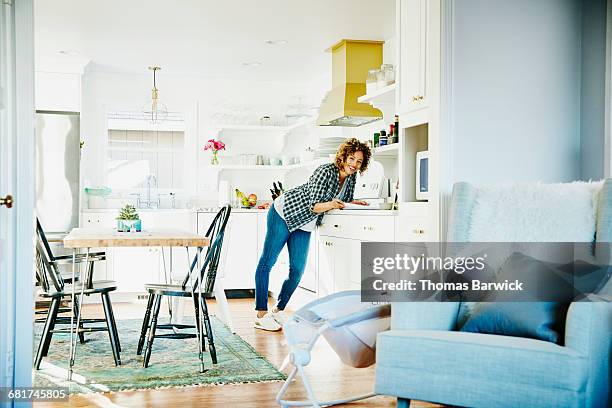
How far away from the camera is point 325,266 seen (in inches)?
233

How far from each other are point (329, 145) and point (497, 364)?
15.4 feet

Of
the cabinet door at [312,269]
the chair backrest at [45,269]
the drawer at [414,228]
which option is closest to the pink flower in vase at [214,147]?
the cabinet door at [312,269]

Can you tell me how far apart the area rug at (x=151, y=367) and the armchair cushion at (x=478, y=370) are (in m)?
1.37

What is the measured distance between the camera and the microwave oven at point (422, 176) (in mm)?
4125

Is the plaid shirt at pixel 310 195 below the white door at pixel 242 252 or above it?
above

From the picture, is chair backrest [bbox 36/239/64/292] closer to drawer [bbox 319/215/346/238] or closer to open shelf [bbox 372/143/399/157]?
drawer [bbox 319/215/346/238]

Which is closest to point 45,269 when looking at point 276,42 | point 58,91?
point 276,42

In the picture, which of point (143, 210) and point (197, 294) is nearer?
point (197, 294)

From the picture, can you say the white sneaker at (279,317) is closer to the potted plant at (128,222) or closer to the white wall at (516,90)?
the potted plant at (128,222)

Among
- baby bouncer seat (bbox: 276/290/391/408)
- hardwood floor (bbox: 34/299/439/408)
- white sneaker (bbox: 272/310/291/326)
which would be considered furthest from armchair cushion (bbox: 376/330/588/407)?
white sneaker (bbox: 272/310/291/326)

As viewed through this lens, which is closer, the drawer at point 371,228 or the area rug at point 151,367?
the area rug at point 151,367

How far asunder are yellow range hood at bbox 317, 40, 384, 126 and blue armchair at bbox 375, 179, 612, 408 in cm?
380

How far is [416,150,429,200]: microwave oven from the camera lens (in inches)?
162

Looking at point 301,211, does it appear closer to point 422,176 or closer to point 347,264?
point 347,264
